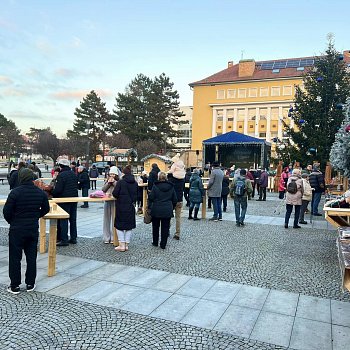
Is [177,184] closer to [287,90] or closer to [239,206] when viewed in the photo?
[239,206]

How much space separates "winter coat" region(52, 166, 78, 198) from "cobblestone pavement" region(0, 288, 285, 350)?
3116 mm

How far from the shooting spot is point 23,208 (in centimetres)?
451

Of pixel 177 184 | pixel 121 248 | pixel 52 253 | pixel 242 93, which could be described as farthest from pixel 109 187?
pixel 242 93

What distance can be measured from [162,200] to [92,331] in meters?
3.72

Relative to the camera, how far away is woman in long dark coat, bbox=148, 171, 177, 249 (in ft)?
22.8

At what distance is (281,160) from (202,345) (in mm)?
17947

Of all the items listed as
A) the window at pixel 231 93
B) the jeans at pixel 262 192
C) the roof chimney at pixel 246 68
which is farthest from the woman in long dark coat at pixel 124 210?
the roof chimney at pixel 246 68

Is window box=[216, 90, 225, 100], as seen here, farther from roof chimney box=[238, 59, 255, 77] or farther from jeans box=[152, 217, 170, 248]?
jeans box=[152, 217, 170, 248]

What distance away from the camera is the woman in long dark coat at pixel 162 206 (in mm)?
6953

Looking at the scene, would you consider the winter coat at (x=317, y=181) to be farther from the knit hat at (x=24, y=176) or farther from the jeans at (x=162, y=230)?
the knit hat at (x=24, y=176)

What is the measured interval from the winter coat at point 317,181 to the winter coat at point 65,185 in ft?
25.7

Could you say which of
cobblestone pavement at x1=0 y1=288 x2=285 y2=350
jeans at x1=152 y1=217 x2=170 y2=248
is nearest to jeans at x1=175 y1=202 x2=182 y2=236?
jeans at x1=152 y1=217 x2=170 y2=248

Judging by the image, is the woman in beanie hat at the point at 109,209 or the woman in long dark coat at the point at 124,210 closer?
the woman in long dark coat at the point at 124,210

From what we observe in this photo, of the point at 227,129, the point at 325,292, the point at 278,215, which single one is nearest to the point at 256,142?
the point at 278,215
